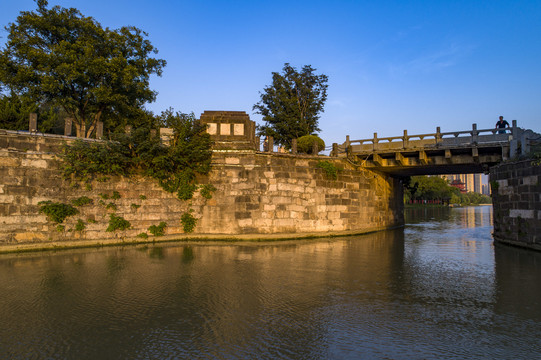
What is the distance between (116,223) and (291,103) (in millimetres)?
23718

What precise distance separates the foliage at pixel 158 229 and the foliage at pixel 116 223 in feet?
3.74

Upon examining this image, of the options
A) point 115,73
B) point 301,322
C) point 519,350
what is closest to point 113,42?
point 115,73

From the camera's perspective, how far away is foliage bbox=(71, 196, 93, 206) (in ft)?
49.8

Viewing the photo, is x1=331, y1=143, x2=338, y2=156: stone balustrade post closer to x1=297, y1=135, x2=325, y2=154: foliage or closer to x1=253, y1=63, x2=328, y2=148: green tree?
x1=297, y1=135, x2=325, y2=154: foliage

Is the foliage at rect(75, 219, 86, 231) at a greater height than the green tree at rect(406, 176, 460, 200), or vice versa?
the green tree at rect(406, 176, 460, 200)

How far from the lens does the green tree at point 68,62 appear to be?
874 inches

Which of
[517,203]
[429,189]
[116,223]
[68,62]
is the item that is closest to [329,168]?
[517,203]

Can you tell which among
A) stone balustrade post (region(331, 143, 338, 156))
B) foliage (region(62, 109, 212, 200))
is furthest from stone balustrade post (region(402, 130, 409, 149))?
foliage (region(62, 109, 212, 200))

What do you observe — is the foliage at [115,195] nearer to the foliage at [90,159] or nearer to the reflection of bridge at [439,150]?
the foliage at [90,159]

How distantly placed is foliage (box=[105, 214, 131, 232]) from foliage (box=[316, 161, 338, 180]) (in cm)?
1120

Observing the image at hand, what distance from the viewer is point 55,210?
47.8 ft

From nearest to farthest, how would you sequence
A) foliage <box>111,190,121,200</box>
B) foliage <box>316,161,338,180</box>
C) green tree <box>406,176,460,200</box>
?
foliage <box>111,190,121,200</box>
foliage <box>316,161,338,180</box>
green tree <box>406,176,460,200</box>

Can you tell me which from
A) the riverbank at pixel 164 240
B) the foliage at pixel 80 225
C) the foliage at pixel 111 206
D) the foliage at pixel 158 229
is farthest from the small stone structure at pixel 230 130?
the foliage at pixel 80 225

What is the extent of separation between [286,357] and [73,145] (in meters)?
14.5
